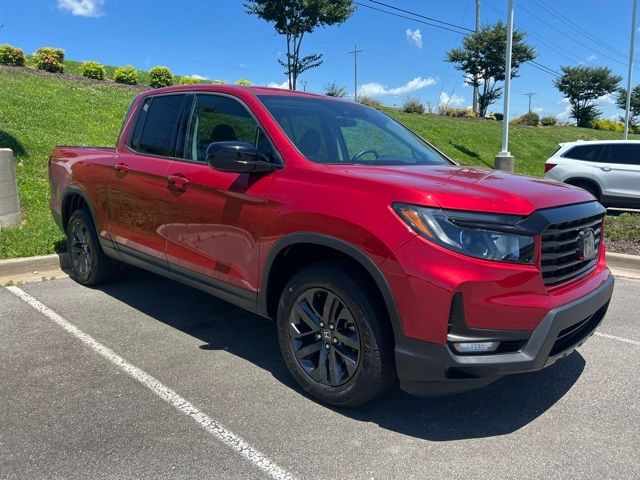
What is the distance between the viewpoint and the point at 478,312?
2674 mm

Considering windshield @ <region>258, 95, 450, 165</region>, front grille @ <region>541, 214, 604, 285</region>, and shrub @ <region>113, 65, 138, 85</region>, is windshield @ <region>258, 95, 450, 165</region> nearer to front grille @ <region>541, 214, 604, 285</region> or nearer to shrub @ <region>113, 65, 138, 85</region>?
front grille @ <region>541, 214, 604, 285</region>

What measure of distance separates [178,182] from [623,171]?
10.4 m

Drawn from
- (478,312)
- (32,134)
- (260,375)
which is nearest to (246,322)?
(260,375)

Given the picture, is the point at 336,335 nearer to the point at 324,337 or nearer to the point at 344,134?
the point at 324,337

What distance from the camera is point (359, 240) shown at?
2.93 m

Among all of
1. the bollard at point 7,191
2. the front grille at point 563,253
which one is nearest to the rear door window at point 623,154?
the front grille at point 563,253

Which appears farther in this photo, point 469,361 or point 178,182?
point 178,182

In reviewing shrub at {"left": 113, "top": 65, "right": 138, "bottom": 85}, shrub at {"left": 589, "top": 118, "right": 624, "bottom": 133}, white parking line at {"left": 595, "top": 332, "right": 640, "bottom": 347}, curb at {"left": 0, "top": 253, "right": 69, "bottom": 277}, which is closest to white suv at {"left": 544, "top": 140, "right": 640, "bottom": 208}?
white parking line at {"left": 595, "top": 332, "right": 640, "bottom": 347}

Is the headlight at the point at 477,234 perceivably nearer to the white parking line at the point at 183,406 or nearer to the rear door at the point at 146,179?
the white parking line at the point at 183,406

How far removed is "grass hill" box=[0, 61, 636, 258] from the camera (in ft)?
23.9

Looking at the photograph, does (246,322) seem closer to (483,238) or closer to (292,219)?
(292,219)

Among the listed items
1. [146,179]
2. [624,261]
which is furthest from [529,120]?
[146,179]

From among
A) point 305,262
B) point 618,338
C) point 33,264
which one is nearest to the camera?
point 305,262

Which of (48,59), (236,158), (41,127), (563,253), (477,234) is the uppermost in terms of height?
(48,59)
